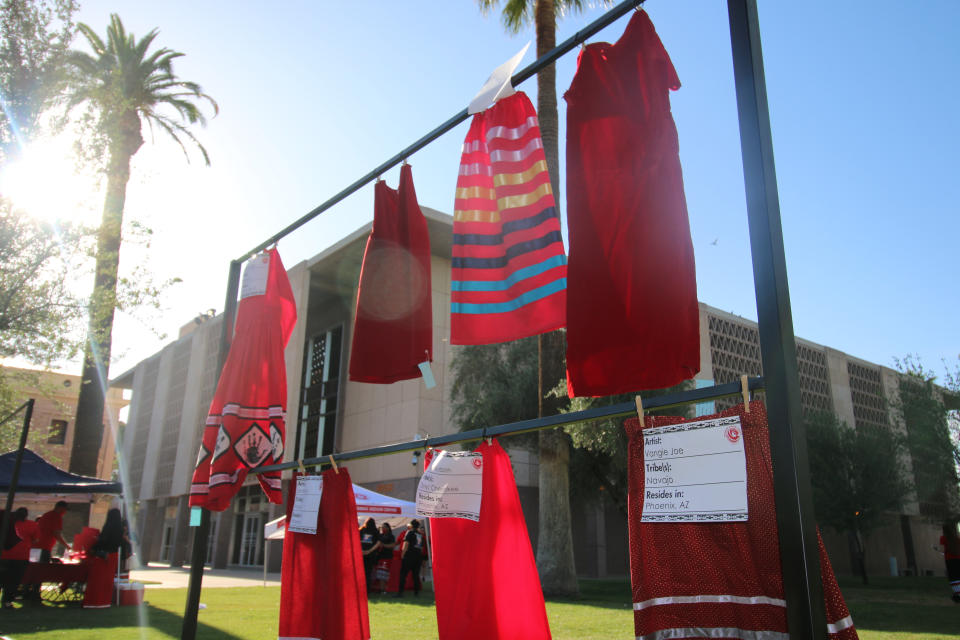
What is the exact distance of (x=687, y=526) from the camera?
249cm

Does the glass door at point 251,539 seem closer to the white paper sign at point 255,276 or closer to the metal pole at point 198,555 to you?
the metal pole at point 198,555

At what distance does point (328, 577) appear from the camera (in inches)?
176

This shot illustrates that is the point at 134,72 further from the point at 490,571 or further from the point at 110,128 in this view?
the point at 490,571

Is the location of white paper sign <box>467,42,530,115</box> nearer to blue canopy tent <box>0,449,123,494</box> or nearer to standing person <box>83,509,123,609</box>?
standing person <box>83,509,123,609</box>

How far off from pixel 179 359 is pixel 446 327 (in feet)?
64.4

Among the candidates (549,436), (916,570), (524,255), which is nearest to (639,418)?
(524,255)

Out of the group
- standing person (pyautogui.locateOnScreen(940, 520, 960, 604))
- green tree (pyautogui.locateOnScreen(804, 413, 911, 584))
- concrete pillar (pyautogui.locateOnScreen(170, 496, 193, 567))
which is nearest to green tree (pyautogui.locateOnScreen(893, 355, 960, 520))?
green tree (pyautogui.locateOnScreen(804, 413, 911, 584))

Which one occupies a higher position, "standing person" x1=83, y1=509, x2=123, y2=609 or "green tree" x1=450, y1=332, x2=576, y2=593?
"green tree" x1=450, y1=332, x2=576, y2=593

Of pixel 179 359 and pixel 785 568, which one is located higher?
pixel 179 359

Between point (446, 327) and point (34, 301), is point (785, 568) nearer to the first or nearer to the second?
point (34, 301)

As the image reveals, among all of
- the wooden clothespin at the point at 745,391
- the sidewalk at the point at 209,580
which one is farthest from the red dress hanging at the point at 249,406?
the sidewalk at the point at 209,580

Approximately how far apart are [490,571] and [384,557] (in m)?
12.9

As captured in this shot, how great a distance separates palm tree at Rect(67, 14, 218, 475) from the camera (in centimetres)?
1518

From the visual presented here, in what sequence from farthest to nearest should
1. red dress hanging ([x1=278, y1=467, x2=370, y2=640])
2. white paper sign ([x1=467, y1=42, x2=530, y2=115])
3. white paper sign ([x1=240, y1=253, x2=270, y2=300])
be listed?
white paper sign ([x1=240, y1=253, x2=270, y2=300]) → red dress hanging ([x1=278, y1=467, x2=370, y2=640]) → white paper sign ([x1=467, y1=42, x2=530, y2=115])
